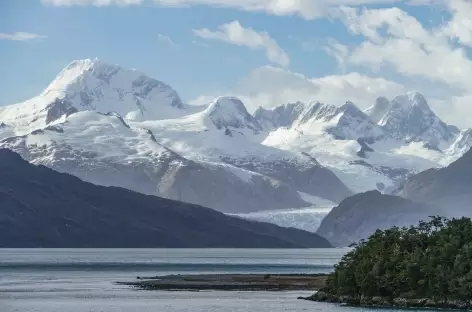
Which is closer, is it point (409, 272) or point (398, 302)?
point (409, 272)

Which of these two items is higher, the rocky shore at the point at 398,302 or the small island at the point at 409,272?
the small island at the point at 409,272

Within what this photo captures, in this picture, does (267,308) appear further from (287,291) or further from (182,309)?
(287,291)

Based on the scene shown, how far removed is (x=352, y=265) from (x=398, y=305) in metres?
13.1

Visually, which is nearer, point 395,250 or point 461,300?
point 461,300

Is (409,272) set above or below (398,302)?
above

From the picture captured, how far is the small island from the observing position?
5866 inches

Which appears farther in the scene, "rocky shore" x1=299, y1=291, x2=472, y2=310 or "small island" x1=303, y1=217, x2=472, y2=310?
"small island" x1=303, y1=217, x2=472, y2=310

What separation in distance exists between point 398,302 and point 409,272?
3932 mm

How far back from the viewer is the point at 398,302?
15438 cm

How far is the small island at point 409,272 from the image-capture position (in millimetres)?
149000

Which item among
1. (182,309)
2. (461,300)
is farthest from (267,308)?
(461,300)

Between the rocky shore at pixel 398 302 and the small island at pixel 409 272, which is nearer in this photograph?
the rocky shore at pixel 398 302

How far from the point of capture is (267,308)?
15638 cm

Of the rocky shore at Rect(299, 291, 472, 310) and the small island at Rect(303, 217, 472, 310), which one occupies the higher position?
the small island at Rect(303, 217, 472, 310)
